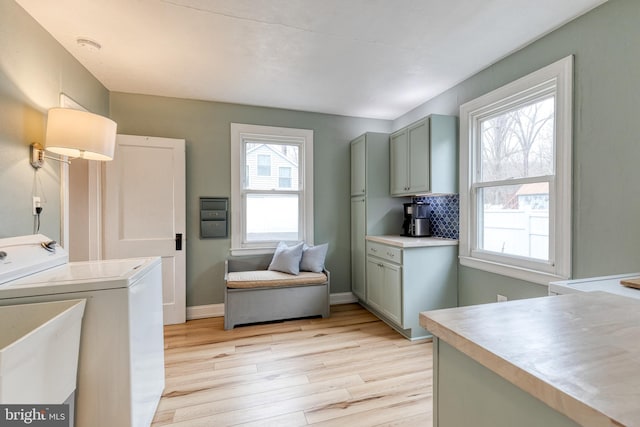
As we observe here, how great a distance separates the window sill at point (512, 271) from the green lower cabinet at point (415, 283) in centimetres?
20

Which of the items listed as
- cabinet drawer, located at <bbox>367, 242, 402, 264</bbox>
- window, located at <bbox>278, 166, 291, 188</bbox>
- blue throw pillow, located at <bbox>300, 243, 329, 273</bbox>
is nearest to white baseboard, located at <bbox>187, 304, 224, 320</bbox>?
blue throw pillow, located at <bbox>300, 243, 329, 273</bbox>

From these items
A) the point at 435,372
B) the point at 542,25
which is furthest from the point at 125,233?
the point at 542,25

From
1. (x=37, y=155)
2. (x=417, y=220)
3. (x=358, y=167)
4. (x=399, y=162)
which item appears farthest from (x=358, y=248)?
(x=37, y=155)

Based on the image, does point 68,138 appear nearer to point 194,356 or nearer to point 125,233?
point 125,233

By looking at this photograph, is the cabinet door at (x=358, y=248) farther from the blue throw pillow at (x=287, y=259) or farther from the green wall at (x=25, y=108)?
the green wall at (x=25, y=108)

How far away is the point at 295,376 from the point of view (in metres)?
2.10

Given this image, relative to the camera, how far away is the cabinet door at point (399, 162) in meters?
3.16

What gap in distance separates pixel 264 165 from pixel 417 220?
2.00 meters

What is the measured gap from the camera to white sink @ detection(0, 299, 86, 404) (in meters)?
0.87

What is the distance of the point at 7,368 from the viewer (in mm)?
837

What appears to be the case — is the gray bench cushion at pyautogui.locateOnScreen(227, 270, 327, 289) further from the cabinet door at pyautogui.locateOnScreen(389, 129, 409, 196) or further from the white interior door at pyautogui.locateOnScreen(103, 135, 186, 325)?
the cabinet door at pyautogui.locateOnScreen(389, 129, 409, 196)

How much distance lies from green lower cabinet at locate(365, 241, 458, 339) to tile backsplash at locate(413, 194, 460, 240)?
28cm

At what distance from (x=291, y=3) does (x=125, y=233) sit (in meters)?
2.77

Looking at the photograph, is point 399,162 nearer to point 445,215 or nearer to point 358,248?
point 445,215
